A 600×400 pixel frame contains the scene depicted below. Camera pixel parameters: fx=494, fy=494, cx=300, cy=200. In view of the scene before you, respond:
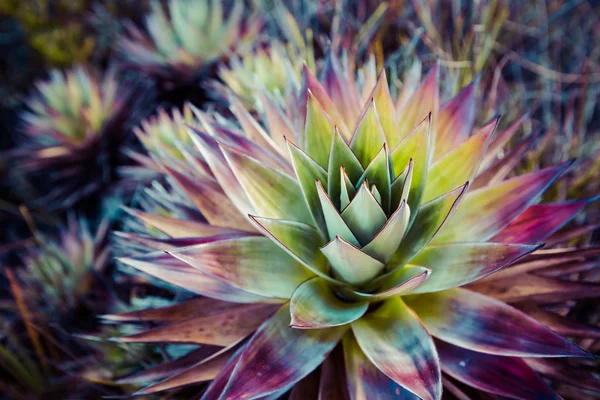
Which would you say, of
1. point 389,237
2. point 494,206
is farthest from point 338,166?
point 494,206

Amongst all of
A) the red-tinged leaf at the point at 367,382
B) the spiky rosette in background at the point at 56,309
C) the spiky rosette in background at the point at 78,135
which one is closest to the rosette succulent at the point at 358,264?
the red-tinged leaf at the point at 367,382

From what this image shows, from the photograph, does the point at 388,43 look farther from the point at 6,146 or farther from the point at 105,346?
the point at 6,146

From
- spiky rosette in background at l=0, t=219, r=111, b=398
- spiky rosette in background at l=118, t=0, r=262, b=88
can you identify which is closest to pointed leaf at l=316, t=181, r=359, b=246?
spiky rosette in background at l=0, t=219, r=111, b=398

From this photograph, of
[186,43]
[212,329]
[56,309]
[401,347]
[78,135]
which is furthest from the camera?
[186,43]

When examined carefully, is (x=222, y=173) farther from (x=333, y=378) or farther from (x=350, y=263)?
(x=333, y=378)

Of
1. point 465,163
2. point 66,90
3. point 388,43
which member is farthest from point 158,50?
point 465,163

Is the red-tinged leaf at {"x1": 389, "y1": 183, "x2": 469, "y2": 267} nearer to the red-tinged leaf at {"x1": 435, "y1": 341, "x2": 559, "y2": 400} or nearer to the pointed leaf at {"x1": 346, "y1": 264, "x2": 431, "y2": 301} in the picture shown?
the pointed leaf at {"x1": 346, "y1": 264, "x2": 431, "y2": 301}

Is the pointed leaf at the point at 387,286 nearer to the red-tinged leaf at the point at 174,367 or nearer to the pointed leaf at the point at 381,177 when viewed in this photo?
the pointed leaf at the point at 381,177
